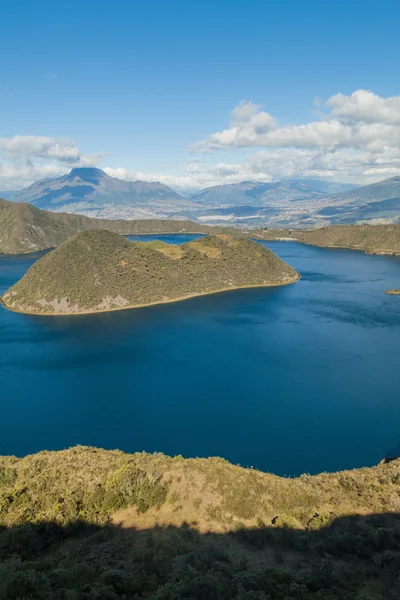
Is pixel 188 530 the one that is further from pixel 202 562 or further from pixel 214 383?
pixel 214 383

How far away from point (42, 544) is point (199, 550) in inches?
436

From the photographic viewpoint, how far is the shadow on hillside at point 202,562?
18641 mm

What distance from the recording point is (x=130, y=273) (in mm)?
130000

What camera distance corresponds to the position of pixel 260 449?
49688mm

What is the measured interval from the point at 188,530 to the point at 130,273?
108307 mm

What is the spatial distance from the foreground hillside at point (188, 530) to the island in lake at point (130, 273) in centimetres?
8677

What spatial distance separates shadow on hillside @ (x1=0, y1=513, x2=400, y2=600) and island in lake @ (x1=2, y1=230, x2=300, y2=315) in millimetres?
93558

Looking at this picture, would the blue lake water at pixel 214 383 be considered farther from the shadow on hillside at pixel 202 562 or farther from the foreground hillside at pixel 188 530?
the shadow on hillside at pixel 202 562

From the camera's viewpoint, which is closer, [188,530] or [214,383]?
[188,530]

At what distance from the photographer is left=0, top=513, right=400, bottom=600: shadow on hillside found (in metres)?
18.6

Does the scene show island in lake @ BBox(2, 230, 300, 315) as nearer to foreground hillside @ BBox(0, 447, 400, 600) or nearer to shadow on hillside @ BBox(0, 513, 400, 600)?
foreground hillside @ BBox(0, 447, 400, 600)

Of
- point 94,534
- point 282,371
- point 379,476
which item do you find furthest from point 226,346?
point 94,534

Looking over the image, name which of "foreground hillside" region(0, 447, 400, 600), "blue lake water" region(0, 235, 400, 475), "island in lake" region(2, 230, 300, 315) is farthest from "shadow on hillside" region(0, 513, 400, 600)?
"island in lake" region(2, 230, 300, 315)

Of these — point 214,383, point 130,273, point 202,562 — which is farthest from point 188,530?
point 130,273
